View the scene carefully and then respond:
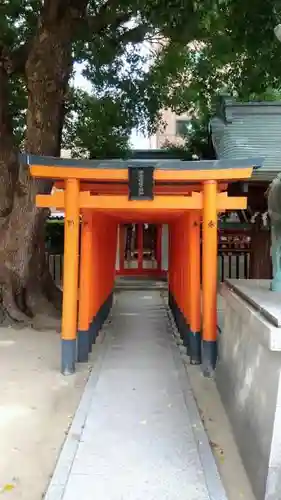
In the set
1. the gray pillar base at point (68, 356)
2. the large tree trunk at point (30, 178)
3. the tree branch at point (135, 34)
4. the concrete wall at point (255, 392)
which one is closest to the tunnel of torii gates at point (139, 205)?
the gray pillar base at point (68, 356)

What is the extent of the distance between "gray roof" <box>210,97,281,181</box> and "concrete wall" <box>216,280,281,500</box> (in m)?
5.82

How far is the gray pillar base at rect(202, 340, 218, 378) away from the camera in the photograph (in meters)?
6.73

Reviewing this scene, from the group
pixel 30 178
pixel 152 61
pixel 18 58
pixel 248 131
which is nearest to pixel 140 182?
pixel 30 178

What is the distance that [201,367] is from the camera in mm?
6992

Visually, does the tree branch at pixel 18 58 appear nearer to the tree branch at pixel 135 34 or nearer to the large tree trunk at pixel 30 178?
the large tree trunk at pixel 30 178

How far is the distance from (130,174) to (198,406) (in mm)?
2832

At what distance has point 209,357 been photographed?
22.1ft

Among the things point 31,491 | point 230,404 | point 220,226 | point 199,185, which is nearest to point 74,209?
point 199,185

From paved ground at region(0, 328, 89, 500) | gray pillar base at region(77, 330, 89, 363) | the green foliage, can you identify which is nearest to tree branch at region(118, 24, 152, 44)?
the green foliage

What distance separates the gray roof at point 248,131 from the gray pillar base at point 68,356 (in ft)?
18.1

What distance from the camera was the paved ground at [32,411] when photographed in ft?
12.8

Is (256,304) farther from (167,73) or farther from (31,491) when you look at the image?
(167,73)

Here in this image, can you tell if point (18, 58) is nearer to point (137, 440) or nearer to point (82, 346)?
point (82, 346)

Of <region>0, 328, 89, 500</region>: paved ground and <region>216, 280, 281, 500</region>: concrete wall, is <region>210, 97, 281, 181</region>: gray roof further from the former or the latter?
<region>216, 280, 281, 500</region>: concrete wall
